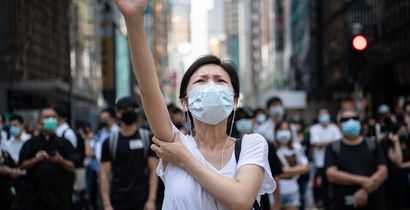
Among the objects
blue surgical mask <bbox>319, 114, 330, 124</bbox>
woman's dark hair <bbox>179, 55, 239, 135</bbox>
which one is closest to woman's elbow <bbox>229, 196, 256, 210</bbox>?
woman's dark hair <bbox>179, 55, 239, 135</bbox>

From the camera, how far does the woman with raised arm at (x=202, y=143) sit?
10.4 ft

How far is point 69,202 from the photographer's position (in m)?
9.10

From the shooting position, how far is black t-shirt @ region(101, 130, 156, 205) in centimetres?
806

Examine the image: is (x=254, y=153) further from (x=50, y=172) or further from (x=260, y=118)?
(x=260, y=118)

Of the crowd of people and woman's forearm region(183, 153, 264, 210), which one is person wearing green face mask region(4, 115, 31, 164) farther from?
woman's forearm region(183, 153, 264, 210)

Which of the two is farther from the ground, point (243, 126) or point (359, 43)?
point (359, 43)

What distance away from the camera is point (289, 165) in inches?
395

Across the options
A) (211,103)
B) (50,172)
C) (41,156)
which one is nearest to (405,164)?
(50,172)

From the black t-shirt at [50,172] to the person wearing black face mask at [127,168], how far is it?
978 mm

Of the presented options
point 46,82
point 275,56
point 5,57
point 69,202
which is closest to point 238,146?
point 69,202

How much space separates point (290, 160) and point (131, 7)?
7.29m

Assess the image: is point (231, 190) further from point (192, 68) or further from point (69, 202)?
point (69, 202)

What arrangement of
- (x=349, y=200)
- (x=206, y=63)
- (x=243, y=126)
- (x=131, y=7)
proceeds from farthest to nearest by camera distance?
(x=243, y=126) < (x=349, y=200) < (x=206, y=63) < (x=131, y=7)

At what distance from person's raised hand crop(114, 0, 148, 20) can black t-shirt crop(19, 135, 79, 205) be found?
6.12m
